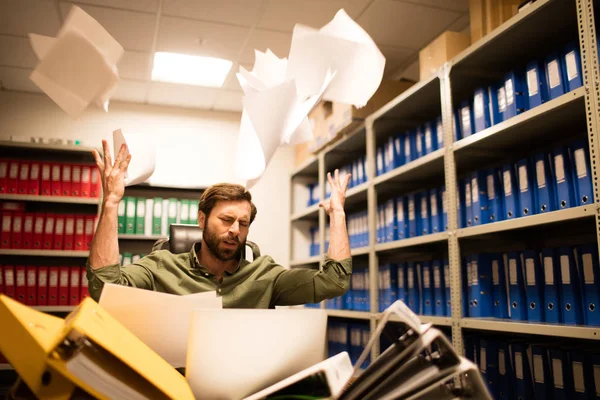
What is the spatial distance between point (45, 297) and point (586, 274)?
121 inches

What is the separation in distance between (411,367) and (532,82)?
1734 mm

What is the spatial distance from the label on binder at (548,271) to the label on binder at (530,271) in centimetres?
5

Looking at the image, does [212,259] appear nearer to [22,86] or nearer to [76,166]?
[76,166]

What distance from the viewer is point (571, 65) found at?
1.80 m

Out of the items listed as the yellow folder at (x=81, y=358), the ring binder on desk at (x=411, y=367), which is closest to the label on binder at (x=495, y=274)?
the ring binder on desk at (x=411, y=367)

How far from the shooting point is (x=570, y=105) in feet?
5.66

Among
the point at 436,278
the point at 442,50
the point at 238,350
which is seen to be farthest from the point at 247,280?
the point at 442,50

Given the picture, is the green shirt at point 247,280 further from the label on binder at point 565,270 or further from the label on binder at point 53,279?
the label on binder at point 53,279

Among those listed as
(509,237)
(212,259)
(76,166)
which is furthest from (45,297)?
(509,237)

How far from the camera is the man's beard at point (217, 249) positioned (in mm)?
1621

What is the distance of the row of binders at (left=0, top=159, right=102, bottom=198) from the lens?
3277mm

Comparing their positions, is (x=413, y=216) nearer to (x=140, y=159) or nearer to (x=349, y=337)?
(x=349, y=337)

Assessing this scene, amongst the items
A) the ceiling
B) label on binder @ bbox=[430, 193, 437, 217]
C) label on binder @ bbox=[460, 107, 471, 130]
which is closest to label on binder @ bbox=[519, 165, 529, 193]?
label on binder @ bbox=[460, 107, 471, 130]

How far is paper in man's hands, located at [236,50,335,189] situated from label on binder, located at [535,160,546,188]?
4.31 ft
